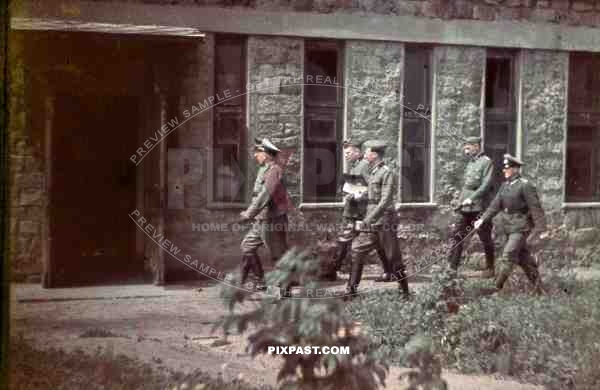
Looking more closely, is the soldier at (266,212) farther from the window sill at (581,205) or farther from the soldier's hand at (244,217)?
the window sill at (581,205)

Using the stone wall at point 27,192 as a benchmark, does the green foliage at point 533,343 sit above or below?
below

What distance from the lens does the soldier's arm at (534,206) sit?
8266 mm

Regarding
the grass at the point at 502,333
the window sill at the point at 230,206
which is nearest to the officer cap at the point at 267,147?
the window sill at the point at 230,206

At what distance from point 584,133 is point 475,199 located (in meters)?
1.42

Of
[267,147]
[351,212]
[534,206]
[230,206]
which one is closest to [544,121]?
[534,206]

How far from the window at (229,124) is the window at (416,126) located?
1878 mm

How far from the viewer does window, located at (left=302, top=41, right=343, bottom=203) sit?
334 inches

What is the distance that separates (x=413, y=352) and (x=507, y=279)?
15.3 feet

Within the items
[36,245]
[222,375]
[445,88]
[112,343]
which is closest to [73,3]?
[36,245]

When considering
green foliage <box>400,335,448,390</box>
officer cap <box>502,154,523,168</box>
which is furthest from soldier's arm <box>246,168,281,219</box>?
green foliage <box>400,335,448,390</box>

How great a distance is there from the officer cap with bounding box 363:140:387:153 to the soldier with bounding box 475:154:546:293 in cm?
133

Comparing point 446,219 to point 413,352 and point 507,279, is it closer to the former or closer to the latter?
point 507,279

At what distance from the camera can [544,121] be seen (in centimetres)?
882

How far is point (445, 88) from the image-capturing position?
884cm
